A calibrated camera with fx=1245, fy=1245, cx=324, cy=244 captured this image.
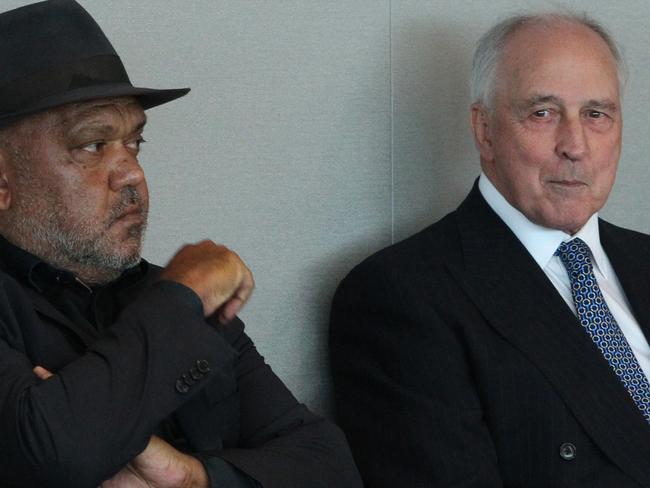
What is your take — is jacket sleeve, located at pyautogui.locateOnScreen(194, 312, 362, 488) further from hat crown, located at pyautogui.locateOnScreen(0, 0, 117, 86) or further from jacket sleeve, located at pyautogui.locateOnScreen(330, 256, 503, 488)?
hat crown, located at pyautogui.locateOnScreen(0, 0, 117, 86)

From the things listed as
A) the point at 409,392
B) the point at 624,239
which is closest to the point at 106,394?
the point at 409,392

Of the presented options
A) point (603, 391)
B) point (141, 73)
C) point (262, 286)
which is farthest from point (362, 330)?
point (141, 73)

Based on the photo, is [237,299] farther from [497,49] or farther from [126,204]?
[497,49]

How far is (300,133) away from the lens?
263 centimetres

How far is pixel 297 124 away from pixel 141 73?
0.38 m

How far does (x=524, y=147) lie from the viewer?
2.53 meters

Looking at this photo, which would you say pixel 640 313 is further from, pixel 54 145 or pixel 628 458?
pixel 54 145

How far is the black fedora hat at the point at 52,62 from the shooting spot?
188cm

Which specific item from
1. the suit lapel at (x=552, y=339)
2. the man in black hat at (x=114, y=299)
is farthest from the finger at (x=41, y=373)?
the suit lapel at (x=552, y=339)

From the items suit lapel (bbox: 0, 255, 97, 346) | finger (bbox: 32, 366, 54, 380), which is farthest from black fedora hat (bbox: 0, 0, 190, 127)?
finger (bbox: 32, 366, 54, 380)

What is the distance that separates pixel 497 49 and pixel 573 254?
461mm

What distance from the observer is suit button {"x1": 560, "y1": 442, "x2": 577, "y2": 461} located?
7.41 ft

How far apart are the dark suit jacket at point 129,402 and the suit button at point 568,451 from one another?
0.45 metres

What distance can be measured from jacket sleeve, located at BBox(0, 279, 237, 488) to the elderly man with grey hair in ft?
2.12
